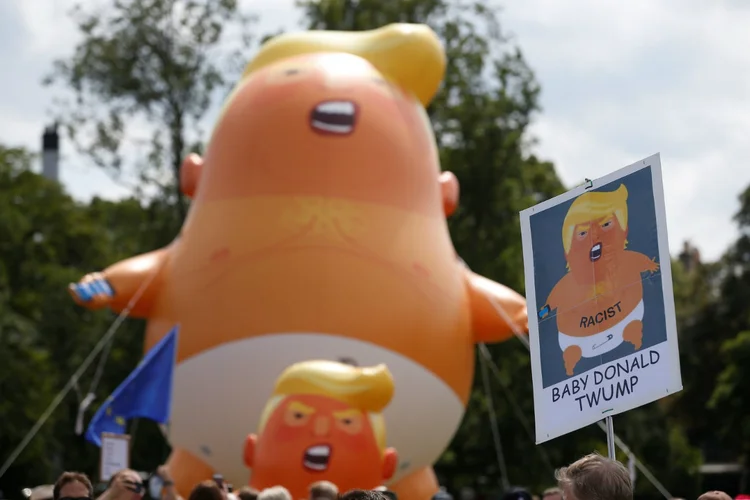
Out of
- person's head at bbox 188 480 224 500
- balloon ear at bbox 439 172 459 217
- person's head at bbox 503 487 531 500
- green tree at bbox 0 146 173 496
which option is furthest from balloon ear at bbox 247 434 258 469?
green tree at bbox 0 146 173 496

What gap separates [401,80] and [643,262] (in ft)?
28.4

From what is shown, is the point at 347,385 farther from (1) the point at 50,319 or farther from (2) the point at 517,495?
(1) the point at 50,319

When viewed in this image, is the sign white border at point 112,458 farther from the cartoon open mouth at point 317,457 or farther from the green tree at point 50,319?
the green tree at point 50,319

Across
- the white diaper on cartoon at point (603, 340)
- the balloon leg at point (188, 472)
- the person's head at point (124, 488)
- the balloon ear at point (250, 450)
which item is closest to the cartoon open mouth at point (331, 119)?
the balloon ear at point (250, 450)

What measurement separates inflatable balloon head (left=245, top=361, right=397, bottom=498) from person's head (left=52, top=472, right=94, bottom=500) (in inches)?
222

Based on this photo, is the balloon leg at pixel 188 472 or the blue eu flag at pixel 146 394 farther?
the balloon leg at pixel 188 472

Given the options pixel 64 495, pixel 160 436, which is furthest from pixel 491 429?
pixel 64 495

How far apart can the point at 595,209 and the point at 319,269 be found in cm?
724

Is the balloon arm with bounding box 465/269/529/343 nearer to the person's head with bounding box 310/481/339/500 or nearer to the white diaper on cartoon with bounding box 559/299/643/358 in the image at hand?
the person's head with bounding box 310/481/339/500

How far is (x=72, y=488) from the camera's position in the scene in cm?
484

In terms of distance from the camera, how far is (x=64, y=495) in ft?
15.9

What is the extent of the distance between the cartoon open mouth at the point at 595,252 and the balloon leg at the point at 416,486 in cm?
785

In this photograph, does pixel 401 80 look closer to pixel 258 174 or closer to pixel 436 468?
pixel 258 174

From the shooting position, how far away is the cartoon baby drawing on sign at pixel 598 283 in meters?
4.57
